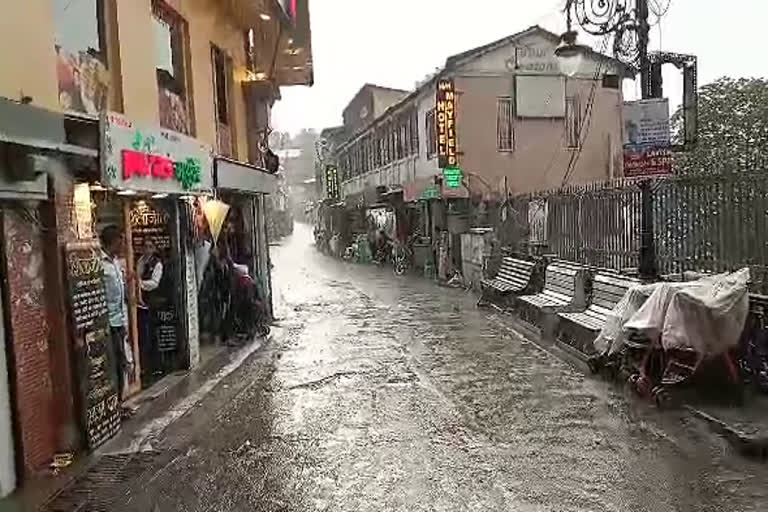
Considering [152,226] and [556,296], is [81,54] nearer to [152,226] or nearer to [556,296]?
[152,226]

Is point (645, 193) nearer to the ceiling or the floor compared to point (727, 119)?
nearer to the floor

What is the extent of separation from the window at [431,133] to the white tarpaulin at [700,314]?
1781cm

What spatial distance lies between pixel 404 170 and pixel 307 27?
51.5ft

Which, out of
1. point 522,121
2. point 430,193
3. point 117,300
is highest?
point 522,121

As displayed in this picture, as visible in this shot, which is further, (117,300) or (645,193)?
(645,193)

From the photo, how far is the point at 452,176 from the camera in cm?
2462

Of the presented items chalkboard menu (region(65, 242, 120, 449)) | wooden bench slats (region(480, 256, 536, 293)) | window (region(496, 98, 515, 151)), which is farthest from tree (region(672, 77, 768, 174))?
chalkboard menu (region(65, 242, 120, 449))

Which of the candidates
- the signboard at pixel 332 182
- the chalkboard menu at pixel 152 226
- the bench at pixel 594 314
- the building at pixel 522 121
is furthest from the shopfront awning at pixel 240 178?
the signboard at pixel 332 182

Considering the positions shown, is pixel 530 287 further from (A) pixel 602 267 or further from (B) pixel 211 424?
(B) pixel 211 424

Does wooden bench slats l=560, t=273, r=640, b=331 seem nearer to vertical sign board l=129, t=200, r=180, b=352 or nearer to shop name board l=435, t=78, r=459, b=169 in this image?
vertical sign board l=129, t=200, r=180, b=352

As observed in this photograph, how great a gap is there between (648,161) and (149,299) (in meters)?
6.72

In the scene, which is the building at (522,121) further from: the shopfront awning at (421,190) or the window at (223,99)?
the window at (223,99)

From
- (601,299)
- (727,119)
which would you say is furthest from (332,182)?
(601,299)

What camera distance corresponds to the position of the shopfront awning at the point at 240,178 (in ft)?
41.0
